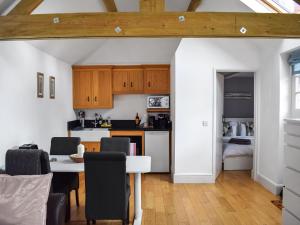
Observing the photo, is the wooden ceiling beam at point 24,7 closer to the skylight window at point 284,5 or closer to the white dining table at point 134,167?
the white dining table at point 134,167

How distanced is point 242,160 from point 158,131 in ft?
6.63

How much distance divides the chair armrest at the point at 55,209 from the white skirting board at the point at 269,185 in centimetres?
341

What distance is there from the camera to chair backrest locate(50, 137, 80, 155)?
13.5ft

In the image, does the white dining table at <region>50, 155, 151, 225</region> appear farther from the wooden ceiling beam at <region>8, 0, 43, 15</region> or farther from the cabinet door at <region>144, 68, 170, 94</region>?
the cabinet door at <region>144, 68, 170, 94</region>

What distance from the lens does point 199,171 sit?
521 cm

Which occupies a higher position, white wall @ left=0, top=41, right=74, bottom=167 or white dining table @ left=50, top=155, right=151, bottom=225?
white wall @ left=0, top=41, right=74, bottom=167

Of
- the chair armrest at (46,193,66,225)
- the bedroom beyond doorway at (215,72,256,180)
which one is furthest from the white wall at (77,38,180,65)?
the chair armrest at (46,193,66,225)

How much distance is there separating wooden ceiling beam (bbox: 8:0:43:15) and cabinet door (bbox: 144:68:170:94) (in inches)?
120

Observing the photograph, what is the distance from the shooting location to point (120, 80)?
6141mm

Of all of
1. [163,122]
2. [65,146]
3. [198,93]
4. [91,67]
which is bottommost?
[65,146]

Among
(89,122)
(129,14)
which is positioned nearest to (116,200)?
(129,14)

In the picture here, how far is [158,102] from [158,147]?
1003mm

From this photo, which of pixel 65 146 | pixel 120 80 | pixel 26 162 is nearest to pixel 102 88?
pixel 120 80

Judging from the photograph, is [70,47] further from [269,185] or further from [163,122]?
[269,185]
